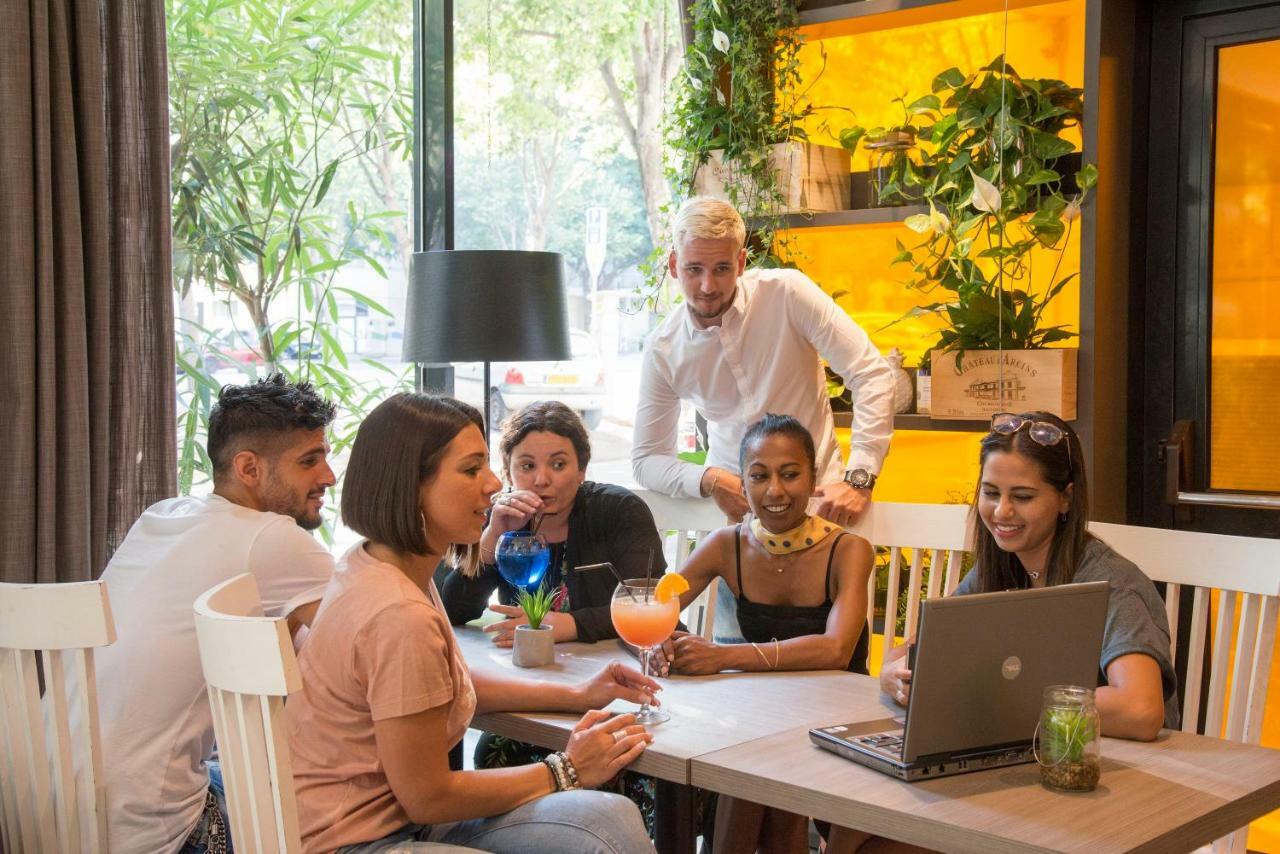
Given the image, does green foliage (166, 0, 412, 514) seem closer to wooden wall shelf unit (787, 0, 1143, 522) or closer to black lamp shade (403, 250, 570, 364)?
black lamp shade (403, 250, 570, 364)

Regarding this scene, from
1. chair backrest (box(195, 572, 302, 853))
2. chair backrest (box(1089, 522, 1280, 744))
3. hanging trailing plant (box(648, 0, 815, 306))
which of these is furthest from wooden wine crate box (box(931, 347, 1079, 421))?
chair backrest (box(195, 572, 302, 853))

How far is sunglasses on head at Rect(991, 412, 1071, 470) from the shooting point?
7.32 ft

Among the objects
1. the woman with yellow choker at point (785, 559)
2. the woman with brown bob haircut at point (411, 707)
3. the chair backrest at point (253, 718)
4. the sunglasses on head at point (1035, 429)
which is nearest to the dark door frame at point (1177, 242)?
the woman with yellow choker at point (785, 559)

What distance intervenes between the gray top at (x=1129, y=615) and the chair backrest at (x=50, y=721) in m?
1.48

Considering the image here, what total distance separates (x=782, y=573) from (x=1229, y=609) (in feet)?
2.73

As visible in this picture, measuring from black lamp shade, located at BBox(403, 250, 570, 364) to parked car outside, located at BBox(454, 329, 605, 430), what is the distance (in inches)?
25.9

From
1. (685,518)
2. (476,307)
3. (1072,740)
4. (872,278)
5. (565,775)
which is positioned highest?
(872,278)

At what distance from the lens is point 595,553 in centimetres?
284

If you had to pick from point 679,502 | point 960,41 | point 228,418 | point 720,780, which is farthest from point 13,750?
point 960,41

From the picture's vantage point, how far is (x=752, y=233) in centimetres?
424

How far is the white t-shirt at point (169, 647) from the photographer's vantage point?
2.00 metres

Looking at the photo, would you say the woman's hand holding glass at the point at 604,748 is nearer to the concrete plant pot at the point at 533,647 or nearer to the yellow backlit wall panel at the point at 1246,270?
the concrete plant pot at the point at 533,647

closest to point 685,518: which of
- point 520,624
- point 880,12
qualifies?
point 520,624

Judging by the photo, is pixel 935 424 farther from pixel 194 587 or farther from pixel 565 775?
pixel 194 587
